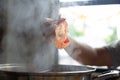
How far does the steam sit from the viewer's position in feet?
4.47

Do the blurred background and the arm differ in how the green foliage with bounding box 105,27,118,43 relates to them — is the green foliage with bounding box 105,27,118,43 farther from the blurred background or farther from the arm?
the arm

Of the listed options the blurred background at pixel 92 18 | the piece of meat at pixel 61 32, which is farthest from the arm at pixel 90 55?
the piece of meat at pixel 61 32

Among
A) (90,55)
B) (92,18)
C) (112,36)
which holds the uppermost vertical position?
(92,18)

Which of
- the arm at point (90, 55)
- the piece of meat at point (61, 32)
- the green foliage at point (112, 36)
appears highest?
the piece of meat at point (61, 32)

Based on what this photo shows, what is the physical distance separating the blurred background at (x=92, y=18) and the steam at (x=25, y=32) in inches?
5.5

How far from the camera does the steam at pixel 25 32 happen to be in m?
1.36

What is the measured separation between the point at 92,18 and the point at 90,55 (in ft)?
0.74

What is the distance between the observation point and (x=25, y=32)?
1.38 meters

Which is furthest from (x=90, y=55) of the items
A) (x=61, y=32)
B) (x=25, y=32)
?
(x=61, y=32)

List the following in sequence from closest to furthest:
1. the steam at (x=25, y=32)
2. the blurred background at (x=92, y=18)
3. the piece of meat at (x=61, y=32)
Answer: the piece of meat at (x=61, y=32), the steam at (x=25, y=32), the blurred background at (x=92, y=18)

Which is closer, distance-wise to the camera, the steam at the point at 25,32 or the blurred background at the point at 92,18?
the steam at the point at 25,32

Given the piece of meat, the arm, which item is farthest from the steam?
the piece of meat

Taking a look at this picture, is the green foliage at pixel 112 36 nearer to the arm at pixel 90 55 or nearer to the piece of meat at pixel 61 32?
the arm at pixel 90 55

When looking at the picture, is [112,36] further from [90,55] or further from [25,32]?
[25,32]
